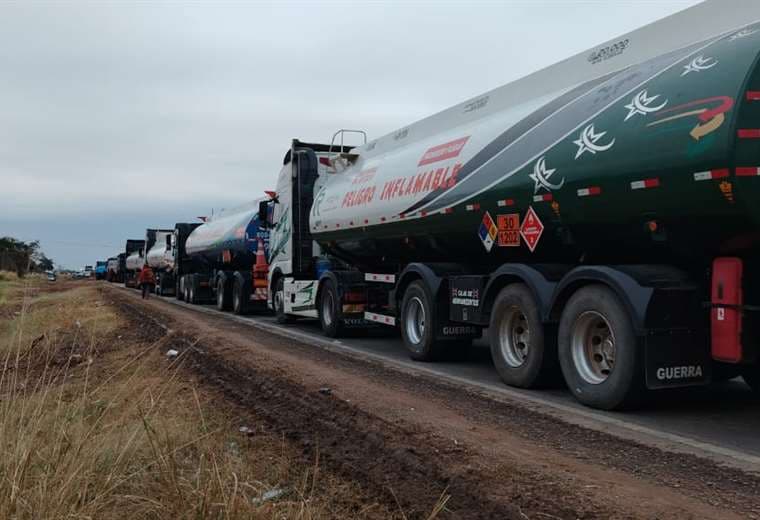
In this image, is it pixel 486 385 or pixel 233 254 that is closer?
pixel 486 385

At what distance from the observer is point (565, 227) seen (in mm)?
7105

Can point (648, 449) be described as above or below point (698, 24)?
below

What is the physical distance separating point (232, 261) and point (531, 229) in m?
16.4

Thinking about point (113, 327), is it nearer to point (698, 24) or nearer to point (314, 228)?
point (314, 228)

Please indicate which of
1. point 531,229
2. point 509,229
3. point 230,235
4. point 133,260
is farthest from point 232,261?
point 133,260

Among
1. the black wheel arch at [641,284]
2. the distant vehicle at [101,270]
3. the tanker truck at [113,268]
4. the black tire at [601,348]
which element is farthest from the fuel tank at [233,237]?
the distant vehicle at [101,270]

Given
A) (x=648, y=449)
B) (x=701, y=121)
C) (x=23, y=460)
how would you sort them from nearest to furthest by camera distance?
(x=23, y=460) → (x=648, y=449) → (x=701, y=121)

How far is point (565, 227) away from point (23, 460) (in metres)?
5.40

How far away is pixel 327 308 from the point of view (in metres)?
13.6

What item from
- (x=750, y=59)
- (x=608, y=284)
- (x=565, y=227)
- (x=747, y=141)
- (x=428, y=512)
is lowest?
(x=428, y=512)

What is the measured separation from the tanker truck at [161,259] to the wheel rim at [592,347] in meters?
28.3

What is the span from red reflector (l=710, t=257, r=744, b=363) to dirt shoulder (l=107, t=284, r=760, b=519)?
3.81ft

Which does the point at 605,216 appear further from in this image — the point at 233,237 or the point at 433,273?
the point at 233,237

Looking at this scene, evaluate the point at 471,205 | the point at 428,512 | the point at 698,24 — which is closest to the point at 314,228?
the point at 471,205
